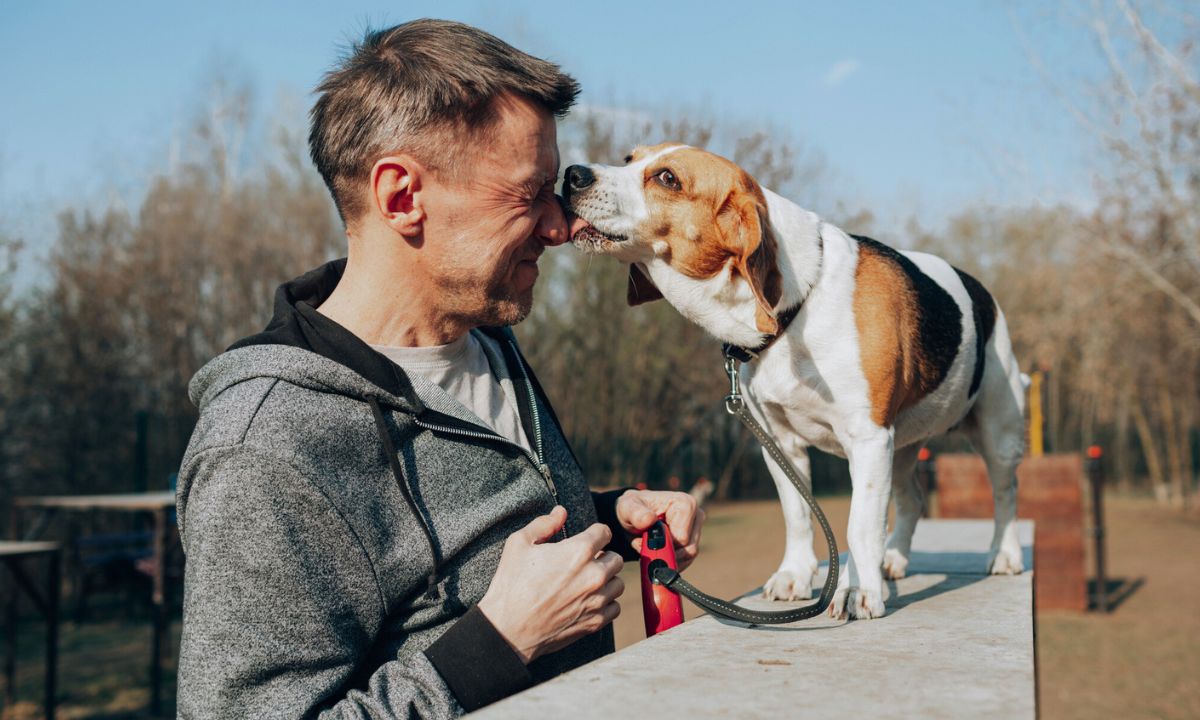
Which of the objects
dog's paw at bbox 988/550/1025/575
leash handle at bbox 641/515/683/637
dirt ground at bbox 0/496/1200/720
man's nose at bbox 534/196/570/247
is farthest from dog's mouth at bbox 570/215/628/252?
dirt ground at bbox 0/496/1200/720

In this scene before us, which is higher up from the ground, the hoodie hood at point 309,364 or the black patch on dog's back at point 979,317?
the black patch on dog's back at point 979,317

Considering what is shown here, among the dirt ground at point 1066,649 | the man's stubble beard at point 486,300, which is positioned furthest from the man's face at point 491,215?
the dirt ground at point 1066,649

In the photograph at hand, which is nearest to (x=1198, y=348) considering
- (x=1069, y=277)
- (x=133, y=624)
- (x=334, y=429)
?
(x=1069, y=277)

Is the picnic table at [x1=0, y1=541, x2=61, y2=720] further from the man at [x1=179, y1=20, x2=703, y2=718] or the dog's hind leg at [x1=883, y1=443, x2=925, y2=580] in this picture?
the dog's hind leg at [x1=883, y1=443, x2=925, y2=580]

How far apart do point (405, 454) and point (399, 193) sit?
518mm

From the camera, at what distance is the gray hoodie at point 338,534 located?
1.51 meters

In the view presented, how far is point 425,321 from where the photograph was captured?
2102mm

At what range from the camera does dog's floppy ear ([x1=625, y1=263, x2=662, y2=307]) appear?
279cm

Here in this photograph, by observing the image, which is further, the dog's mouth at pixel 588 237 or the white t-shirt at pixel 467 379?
the dog's mouth at pixel 588 237

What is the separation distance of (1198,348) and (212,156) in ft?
68.7

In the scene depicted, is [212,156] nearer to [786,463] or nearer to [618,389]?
[618,389]

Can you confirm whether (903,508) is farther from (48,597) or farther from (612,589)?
(48,597)

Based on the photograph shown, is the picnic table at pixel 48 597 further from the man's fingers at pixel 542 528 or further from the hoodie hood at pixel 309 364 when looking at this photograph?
the man's fingers at pixel 542 528

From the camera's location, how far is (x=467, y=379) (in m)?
2.23
